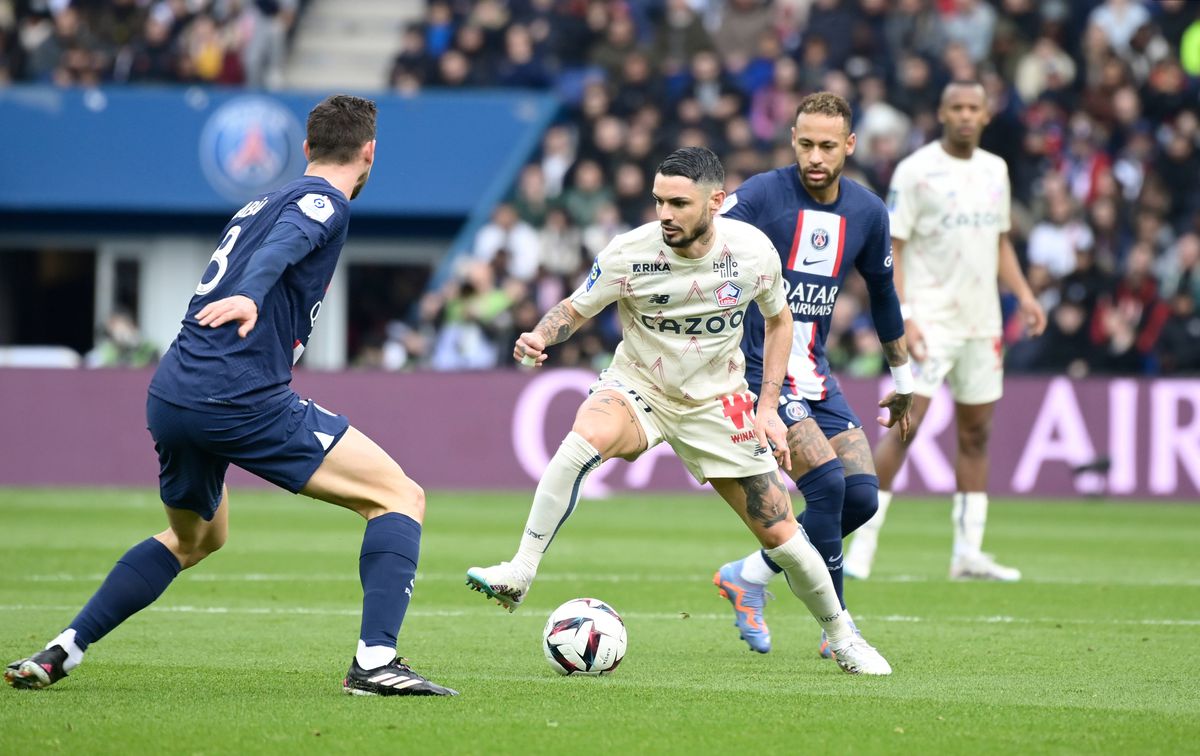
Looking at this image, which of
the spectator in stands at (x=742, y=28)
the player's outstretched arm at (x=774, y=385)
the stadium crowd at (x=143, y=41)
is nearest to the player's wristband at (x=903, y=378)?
the player's outstretched arm at (x=774, y=385)

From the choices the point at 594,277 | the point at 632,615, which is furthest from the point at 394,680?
the point at 632,615

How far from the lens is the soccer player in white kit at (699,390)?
696 cm

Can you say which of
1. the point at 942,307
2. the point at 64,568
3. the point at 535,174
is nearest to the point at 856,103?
the point at 535,174

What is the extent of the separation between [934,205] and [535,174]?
10.6m

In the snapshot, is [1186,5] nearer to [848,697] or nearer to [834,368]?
[834,368]

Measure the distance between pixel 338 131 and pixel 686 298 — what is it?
1588 millimetres

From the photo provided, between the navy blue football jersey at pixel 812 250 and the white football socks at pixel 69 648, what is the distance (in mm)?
3134

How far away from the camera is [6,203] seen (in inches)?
948

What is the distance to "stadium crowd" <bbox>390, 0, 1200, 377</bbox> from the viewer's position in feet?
60.9

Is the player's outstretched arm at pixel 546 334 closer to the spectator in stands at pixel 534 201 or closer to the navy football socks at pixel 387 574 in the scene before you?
the navy football socks at pixel 387 574

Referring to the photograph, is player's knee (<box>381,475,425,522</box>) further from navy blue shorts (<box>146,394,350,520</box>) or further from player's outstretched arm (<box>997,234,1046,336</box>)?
player's outstretched arm (<box>997,234,1046,336</box>)

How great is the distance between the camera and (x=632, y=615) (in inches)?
353

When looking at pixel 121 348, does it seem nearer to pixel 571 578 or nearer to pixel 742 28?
pixel 742 28

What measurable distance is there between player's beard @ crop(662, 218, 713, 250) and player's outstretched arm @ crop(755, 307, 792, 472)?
52 centimetres
